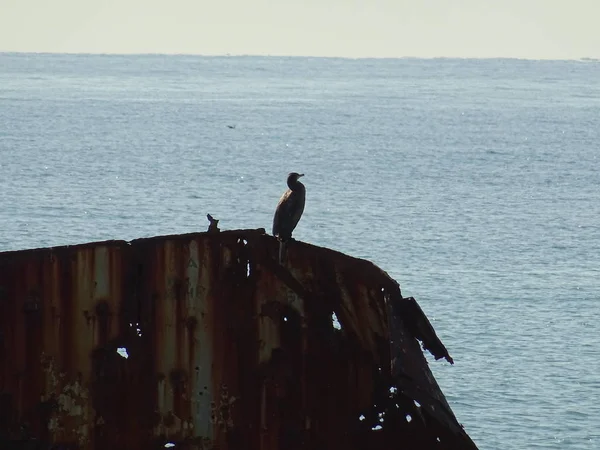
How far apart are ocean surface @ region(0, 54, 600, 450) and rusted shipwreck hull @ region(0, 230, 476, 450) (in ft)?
56.4

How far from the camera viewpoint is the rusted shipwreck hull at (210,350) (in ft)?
23.5

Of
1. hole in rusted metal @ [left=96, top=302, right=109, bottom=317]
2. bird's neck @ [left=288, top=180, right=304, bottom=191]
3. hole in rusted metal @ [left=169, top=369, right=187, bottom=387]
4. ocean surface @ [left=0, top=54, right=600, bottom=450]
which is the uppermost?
bird's neck @ [left=288, top=180, right=304, bottom=191]

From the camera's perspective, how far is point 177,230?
48688 mm

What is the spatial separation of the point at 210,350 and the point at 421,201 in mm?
55121

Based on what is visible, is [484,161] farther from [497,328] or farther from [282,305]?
[282,305]

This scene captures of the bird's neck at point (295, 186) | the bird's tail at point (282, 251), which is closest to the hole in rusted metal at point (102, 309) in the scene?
the bird's tail at point (282, 251)

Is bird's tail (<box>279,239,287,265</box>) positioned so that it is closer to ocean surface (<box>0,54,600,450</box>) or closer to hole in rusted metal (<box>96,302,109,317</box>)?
hole in rusted metal (<box>96,302,109,317</box>)

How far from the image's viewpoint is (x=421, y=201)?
62031 millimetres

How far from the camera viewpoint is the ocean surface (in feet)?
97.6

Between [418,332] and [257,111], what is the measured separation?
131m

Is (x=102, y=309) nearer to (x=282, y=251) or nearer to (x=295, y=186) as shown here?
(x=282, y=251)

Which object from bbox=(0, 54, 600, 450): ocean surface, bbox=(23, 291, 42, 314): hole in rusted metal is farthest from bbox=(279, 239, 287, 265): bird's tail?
bbox=(0, 54, 600, 450): ocean surface

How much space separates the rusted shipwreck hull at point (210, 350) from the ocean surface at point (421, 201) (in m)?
17.2

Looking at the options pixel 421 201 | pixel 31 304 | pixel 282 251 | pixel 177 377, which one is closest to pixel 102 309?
pixel 31 304
